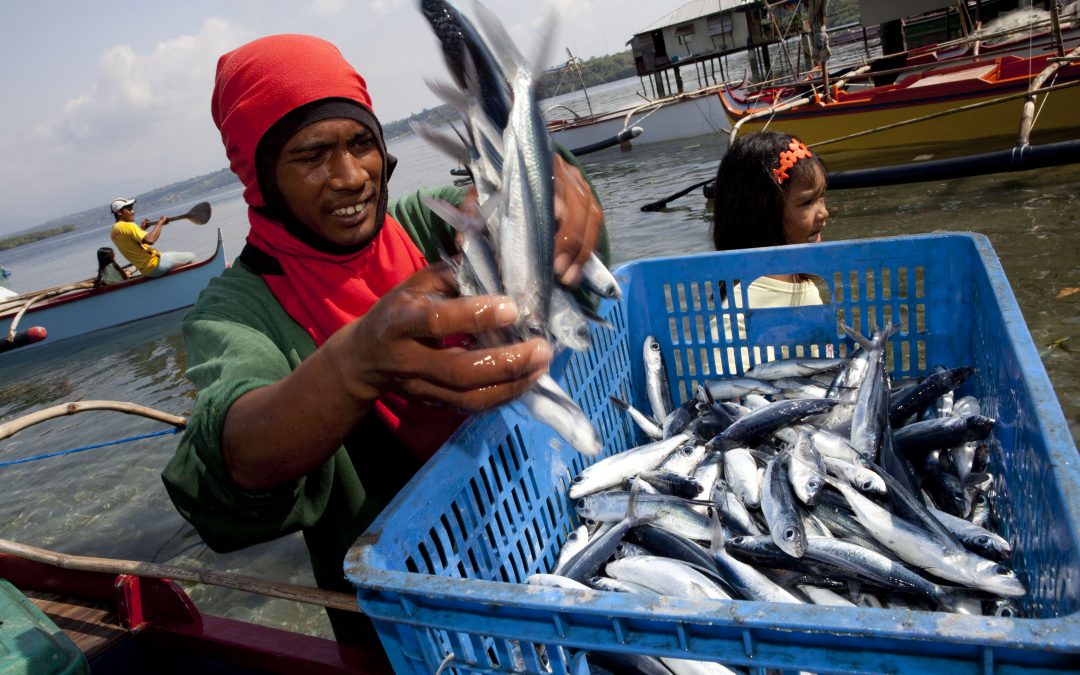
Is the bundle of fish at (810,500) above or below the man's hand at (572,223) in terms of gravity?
below

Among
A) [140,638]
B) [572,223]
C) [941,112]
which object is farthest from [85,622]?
[941,112]

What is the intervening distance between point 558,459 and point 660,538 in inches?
19.3

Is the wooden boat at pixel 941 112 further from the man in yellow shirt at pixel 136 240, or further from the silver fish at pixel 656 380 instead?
the man in yellow shirt at pixel 136 240

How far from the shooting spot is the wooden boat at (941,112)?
456 inches

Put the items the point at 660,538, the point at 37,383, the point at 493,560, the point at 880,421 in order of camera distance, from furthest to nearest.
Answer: the point at 37,383 < the point at 880,421 < the point at 660,538 < the point at 493,560

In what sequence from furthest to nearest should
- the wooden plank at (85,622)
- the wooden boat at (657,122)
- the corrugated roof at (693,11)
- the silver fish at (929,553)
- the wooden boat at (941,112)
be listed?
the corrugated roof at (693,11) → the wooden boat at (657,122) → the wooden boat at (941,112) → the wooden plank at (85,622) → the silver fish at (929,553)

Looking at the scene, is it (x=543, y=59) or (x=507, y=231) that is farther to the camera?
(x=543, y=59)

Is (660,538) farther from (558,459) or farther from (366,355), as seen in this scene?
(366,355)

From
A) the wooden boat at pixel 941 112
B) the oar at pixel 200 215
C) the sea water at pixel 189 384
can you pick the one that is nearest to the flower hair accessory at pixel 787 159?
the sea water at pixel 189 384

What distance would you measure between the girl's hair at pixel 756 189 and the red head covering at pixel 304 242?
233 centimetres

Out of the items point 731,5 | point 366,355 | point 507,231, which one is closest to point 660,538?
point 507,231

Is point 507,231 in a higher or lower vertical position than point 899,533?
higher

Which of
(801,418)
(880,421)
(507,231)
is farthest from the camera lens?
(801,418)

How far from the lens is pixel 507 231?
163 centimetres
